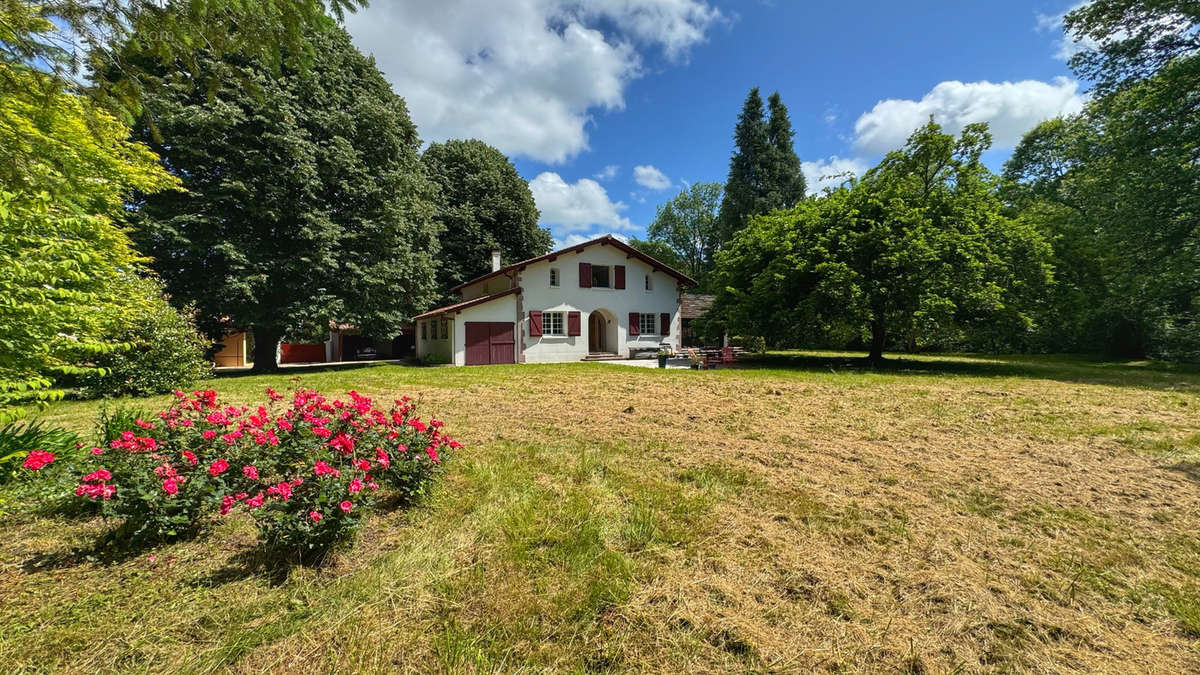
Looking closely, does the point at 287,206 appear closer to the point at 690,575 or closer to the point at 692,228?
the point at 690,575

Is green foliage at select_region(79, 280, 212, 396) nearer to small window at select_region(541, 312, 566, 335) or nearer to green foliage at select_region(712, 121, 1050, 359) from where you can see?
small window at select_region(541, 312, 566, 335)

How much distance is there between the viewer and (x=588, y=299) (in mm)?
21125

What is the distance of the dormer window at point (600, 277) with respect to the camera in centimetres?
2148

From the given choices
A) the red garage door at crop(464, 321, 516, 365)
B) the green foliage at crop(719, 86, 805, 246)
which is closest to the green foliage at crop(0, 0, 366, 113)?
the red garage door at crop(464, 321, 516, 365)

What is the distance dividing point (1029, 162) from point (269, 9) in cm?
3818

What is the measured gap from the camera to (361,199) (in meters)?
16.2

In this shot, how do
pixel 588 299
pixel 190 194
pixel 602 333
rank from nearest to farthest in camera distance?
pixel 190 194, pixel 588 299, pixel 602 333

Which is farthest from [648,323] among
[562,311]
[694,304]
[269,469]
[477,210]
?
[269,469]

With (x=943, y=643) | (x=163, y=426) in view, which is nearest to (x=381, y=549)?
(x=163, y=426)

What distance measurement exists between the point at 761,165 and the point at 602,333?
883 inches

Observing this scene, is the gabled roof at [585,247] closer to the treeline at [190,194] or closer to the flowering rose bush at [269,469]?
the treeline at [190,194]

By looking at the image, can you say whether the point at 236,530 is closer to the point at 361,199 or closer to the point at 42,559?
the point at 42,559

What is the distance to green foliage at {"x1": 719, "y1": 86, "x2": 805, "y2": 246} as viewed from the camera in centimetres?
3397

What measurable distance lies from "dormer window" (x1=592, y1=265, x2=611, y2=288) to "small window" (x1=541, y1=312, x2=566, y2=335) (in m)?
2.57
